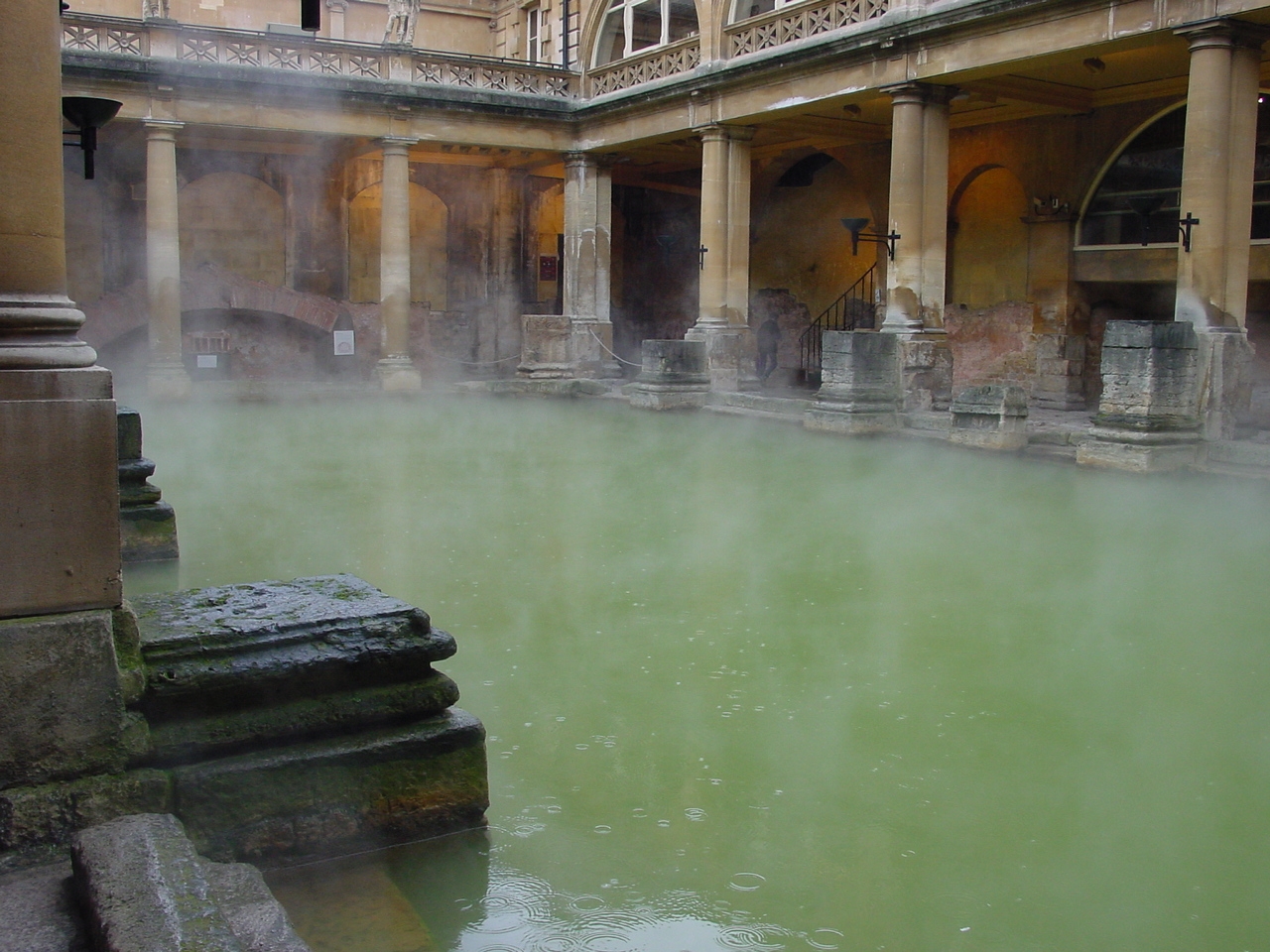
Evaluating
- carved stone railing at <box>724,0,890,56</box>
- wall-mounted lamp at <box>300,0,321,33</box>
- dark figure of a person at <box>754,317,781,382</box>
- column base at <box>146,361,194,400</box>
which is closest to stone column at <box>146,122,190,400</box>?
column base at <box>146,361,194,400</box>

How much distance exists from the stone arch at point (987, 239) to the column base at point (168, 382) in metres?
12.7

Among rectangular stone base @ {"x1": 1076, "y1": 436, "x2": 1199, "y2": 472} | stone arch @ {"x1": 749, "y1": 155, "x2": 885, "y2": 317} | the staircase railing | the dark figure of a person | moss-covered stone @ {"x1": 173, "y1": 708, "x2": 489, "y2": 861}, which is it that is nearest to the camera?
moss-covered stone @ {"x1": 173, "y1": 708, "x2": 489, "y2": 861}

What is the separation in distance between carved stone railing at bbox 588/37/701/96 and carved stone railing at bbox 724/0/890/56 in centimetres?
99

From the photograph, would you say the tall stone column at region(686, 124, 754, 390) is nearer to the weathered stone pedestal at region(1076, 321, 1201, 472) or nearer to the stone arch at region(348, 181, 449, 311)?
the weathered stone pedestal at region(1076, 321, 1201, 472)

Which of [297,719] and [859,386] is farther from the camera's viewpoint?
[859,386]

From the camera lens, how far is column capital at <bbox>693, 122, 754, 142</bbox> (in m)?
18.8

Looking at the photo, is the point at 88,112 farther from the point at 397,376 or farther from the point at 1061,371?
the point at 1061,371

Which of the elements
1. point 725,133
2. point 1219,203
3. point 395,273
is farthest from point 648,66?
point 1219,203

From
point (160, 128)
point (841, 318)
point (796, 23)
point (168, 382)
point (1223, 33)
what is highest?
point (796, 23)

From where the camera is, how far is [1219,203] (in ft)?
38.5

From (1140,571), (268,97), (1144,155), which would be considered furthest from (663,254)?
(1140,571)

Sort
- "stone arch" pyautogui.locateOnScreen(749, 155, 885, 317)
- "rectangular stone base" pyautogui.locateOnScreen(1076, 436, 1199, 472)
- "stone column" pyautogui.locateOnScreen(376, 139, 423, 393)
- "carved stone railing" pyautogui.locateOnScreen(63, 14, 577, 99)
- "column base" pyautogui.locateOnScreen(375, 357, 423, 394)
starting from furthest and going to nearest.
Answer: "stone arch" pyautogui.locateOnScreen(749, 155, 885, 317), "column base" pyautogui.locateOnScreen(375, 357, 423, 394), "stone column" pyautogui.locateOnScreen(376, 139, 423, 393), "carved stone railing" pyautogui.locateOnScreen(63, 14, 577, 99), "rectangular stone base" pyautogui.locateOnScreen(1076, 436, 1199, 472)

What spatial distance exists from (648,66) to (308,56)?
571 centimetres

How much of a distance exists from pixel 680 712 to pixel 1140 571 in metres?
3.85
